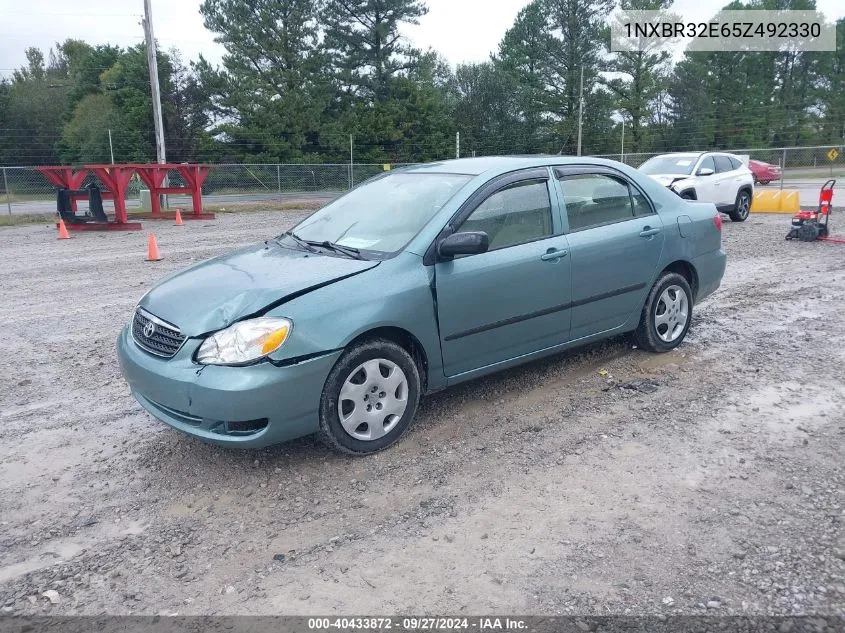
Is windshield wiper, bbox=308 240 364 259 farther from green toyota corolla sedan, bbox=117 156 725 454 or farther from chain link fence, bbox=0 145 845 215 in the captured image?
chain link fence, bbox=0 145 845 215

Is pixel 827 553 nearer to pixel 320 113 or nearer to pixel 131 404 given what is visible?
pixel 131 404

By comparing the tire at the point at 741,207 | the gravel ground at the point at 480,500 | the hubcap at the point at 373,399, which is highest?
the tire at the point at 741,207

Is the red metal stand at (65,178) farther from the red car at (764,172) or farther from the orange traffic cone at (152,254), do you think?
the red car at (764,172)

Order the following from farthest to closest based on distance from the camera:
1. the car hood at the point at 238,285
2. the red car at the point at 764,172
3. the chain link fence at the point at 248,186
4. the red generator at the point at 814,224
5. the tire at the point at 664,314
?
the red car at the point at 764,172
the chain link fence at the point at 248,186
the red generator at the point at 814,224
the tire at the point at 664,314
the car hood at the point at 238,285

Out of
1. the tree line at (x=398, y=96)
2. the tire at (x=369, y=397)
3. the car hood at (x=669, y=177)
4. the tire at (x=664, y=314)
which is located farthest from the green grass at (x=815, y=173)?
the tire at (x=369, y=397)

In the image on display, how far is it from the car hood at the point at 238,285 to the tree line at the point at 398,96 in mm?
39837

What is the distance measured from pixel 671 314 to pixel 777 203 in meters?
14.6

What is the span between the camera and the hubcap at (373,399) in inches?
157

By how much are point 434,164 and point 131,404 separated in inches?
114

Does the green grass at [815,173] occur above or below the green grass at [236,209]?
above

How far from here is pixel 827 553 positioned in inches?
122

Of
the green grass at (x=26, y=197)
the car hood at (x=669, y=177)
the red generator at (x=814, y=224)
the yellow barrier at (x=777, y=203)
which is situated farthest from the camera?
the green grass at (x=26, y=197)

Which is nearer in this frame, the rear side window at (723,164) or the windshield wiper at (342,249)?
the windshield wiper at (342,249)

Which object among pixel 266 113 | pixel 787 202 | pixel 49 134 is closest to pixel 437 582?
pixel 787 202
